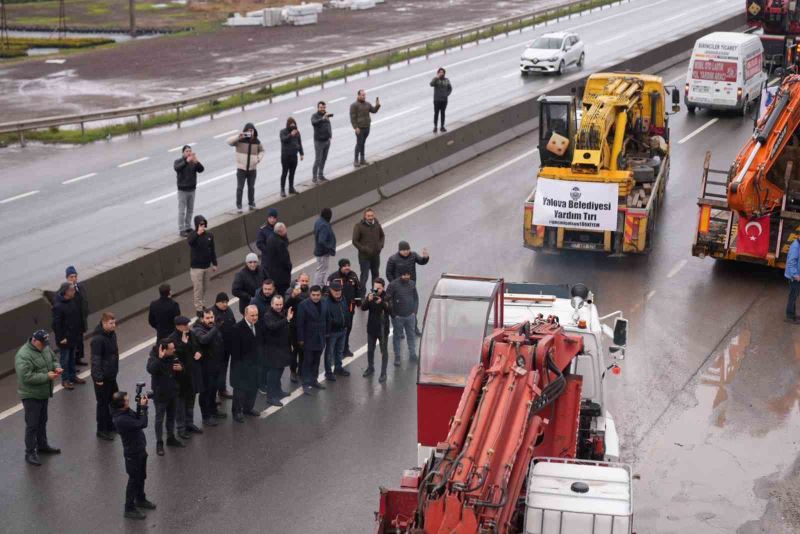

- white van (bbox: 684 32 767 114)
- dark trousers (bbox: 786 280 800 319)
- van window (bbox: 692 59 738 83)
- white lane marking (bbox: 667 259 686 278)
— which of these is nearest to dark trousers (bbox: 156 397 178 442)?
dark trousers (bbox: 786 280 800 319)

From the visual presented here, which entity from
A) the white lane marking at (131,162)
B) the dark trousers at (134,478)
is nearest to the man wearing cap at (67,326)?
the dark trousers at (134,478)

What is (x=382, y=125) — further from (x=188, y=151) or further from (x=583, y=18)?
(x=583, y=18)

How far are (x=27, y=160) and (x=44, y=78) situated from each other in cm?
1646

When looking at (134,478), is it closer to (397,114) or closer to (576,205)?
(576,205)

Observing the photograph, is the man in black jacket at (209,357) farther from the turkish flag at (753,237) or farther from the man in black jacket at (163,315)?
the turkish flag at (753,237)

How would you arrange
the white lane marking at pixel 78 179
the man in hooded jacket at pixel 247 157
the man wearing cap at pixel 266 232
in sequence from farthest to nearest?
the white lane marking at pixel 78 179, the man in hooded jacket at pixel 247 157, the man wearing cap at pixel 266 232

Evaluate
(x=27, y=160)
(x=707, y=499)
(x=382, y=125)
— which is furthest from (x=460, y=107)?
(x=707, y=499)

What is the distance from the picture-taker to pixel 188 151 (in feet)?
68.2

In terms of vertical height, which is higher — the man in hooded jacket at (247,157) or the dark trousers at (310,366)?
the man in hooded jacket at (247,157)

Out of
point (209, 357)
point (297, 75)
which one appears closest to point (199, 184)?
point (209, 357)

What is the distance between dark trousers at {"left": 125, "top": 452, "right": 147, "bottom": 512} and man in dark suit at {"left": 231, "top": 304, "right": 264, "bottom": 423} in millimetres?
2470

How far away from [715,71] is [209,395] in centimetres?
2341

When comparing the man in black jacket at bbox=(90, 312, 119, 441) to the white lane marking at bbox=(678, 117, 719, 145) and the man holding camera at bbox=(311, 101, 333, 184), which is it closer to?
the man holding camera at bbox=(311, 101, 333, 184)

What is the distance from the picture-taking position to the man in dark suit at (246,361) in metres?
15.4
